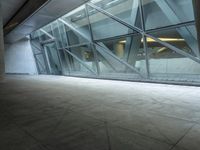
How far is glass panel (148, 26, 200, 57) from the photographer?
6605 millimetres

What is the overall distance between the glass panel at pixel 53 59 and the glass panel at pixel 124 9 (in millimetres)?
7428

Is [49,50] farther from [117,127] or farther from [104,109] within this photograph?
[117,127]

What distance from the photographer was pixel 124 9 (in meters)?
8.55

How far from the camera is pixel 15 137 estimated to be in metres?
2.41

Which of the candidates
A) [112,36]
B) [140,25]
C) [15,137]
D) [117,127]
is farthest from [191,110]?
[112,36]

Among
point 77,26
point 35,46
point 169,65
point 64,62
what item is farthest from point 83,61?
point 35,46

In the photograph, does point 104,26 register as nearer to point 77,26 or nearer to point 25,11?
point 77,26

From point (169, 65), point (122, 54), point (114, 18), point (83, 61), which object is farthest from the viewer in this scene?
point (83, 61)

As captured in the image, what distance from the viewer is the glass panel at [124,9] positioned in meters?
7.96

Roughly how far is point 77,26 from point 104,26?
2.55m

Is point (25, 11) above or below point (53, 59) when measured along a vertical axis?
above

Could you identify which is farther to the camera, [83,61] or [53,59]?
[53,59]

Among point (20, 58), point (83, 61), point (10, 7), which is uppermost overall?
point (10, 7)

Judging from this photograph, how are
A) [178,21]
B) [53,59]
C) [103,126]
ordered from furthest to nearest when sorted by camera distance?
1. [53,59]
2. [178,21]
3. [103,126]
